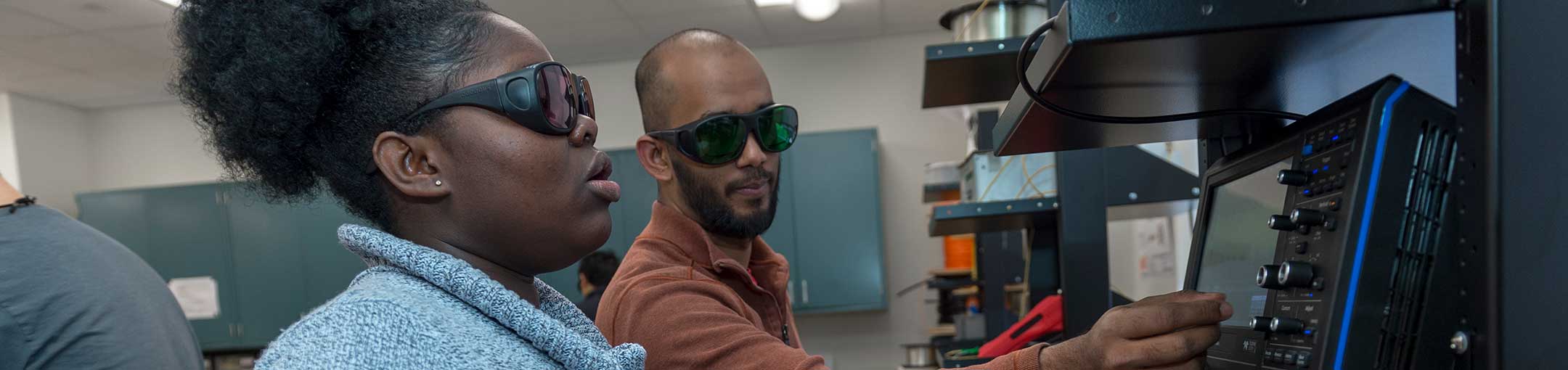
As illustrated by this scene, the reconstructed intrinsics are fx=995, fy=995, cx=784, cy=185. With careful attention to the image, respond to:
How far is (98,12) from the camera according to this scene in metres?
3.95

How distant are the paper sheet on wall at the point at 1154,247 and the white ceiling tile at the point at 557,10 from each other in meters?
2.32

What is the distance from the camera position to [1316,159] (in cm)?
66

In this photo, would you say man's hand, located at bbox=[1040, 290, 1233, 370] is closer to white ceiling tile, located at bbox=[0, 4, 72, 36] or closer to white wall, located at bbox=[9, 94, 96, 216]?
white ceiling tile, located at bbox=[0, 4, 72, 36]

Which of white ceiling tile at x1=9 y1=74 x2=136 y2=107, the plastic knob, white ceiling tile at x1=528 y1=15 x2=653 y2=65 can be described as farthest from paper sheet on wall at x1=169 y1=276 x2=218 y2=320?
the plastic knob

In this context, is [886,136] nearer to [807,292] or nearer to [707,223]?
[807,292]

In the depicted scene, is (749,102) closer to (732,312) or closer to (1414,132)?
(732,312)

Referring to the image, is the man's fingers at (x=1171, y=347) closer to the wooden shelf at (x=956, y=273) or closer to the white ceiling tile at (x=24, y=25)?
the wooden shelf at (x=956, y=273)

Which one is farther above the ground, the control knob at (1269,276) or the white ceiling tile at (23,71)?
the white ceiling tile at (23,71)

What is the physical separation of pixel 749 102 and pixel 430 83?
0.63 meters

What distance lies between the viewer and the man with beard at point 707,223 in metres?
1.06

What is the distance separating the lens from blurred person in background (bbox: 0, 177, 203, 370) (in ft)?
4.64

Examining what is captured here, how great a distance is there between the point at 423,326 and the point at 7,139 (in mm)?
6013

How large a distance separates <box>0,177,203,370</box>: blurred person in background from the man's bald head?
2.83ft

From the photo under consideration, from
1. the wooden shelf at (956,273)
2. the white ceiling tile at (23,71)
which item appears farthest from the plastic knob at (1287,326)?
the white ceiling tile at (23,71)
